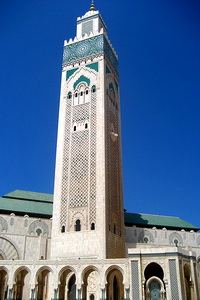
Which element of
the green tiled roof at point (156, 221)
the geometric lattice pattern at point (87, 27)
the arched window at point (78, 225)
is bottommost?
the arched window at point (78, 225)

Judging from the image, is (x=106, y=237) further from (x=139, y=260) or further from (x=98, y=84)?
(x=98, y=84)

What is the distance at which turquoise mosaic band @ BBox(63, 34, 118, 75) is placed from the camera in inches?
728

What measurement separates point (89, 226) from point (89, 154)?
3703 mm

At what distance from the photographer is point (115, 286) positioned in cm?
1470

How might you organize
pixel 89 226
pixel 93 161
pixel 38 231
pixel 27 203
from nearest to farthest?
1. pixel 89 226
2. pixel 93 161
3. pixel 38 231
4. pixel 27 203

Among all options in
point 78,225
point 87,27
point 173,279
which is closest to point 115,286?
point 78,225

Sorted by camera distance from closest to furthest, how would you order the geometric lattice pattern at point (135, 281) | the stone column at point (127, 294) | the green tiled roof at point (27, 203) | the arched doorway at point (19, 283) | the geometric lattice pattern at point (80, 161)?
the geometric lattice pattern at point (135, 281), the stone column at point (127, 294), the arched doorway at point (19, 283), the geometric lattice pattern at point (80, 161), the green tiled roof at point (27, 203)

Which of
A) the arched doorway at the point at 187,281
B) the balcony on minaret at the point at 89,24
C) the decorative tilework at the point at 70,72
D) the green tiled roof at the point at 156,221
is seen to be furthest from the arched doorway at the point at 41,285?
the balcony on minaret at the point at 89,24

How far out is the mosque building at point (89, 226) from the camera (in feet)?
39.3

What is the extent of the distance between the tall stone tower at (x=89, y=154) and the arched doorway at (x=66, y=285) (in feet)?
2.97

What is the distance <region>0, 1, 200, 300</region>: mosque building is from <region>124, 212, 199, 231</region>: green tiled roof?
0.10 m

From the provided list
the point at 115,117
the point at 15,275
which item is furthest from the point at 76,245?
the point at 115,117

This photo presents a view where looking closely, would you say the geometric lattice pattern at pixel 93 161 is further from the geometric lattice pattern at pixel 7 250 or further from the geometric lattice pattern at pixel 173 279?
the geometric lattice pattern at pixel 7 250

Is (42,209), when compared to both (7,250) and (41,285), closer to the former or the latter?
(7,250)
